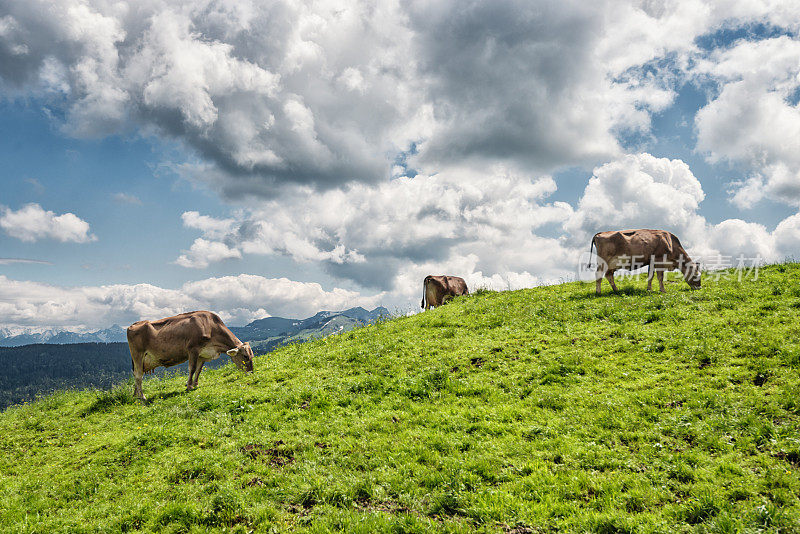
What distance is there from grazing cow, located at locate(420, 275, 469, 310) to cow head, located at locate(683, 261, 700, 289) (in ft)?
51.8

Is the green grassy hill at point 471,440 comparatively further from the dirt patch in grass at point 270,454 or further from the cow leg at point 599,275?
the cow leg at point 599,275

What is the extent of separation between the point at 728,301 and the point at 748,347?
621 centimetres

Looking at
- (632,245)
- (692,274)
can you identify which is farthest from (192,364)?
(692,274)

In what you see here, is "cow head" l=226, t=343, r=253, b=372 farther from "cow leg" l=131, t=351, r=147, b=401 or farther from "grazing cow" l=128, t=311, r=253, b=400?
"cow leg" l=131, t=351, r=147, b=401

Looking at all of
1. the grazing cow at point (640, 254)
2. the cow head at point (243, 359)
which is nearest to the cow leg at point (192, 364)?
the cow head at point (243, 359)

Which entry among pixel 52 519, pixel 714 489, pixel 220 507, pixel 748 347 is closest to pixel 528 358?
pixel 748 347

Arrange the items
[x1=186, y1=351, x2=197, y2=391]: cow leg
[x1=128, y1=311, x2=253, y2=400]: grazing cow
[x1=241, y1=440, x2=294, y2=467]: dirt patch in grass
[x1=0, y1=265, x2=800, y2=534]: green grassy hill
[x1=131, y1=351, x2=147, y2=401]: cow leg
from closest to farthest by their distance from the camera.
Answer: [x1=0, y1=265, x2=800, y2=534]: green grassy hill
[x1=241, y1=440, x2=294, y2=467]: dirt patch in grass
[x1=131, y1=351, x2=147, y2=401]: cow leg
[x1=128, y1=311, x2=253, y2=400]: grazing cow
[x1=186, y1=351, x2=197, y2=391]: cow leg

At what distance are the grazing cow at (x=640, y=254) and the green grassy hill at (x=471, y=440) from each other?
4700mm

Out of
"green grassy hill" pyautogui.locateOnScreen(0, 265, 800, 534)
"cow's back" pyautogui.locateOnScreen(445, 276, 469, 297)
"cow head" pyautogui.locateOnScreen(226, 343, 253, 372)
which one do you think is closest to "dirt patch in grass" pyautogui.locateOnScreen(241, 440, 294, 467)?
"green grassy hill" pyautogui.locateOnScreen(0, 265, 800, 534)

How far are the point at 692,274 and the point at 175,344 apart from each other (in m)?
28.1

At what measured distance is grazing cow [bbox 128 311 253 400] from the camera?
18688 millimetres

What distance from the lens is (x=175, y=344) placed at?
1883 cm

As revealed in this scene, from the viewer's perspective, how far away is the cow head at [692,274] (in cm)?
2430

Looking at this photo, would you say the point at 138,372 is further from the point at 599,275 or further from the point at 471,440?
the point at 599,275
